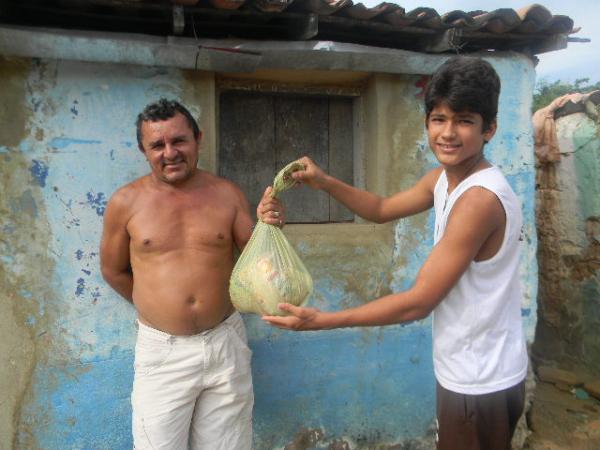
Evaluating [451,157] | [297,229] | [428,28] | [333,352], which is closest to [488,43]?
[428,28]

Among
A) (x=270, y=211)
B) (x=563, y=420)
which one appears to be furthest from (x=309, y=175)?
(x=563, y=420)

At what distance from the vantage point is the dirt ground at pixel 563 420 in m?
3.85

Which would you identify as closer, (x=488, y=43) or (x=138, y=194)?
(x=138, y=194)

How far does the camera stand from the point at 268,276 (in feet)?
6.26

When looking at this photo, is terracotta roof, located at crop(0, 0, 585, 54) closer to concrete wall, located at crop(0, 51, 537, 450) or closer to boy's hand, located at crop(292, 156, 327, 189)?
concrete wall, located at crop(0, 51, 537, 450)

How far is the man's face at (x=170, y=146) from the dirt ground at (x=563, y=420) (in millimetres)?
3042

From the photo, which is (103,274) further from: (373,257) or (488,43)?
(488,43)

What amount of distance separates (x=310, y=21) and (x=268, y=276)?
59.1 inches

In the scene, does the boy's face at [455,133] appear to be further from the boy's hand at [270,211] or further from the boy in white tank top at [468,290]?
the boy's hand at [270,211]

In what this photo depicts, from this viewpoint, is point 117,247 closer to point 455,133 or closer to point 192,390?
point 192,390

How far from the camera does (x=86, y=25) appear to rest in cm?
281

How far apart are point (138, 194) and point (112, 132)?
0.51m

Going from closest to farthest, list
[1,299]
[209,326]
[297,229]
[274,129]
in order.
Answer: [209,326] < [1,299] < [297,229] < [274,129]

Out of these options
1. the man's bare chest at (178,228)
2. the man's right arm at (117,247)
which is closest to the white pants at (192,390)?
the man's right arm at (117,247)
